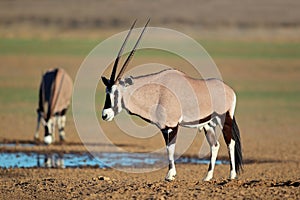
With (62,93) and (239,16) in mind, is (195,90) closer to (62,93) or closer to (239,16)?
(62,93)

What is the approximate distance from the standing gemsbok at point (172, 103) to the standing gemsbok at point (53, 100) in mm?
6547

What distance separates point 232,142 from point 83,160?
197 inches

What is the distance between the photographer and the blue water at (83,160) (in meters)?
15.0

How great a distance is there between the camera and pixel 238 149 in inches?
461

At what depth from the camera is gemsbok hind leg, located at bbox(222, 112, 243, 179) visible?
11438 millimetres

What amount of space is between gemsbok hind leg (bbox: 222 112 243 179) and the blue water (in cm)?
361

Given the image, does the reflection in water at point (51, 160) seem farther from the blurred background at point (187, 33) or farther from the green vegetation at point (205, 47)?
the green vegetation at point (205, 47)

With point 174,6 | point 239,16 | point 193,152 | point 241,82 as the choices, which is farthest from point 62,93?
point 174,6

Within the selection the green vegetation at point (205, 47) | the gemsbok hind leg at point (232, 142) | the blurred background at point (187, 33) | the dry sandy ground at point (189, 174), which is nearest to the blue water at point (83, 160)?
the dry sandy ground at point (189, 174)

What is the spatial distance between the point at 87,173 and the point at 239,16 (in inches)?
2708

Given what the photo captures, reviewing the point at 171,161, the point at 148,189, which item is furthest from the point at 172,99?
the point at 148,189

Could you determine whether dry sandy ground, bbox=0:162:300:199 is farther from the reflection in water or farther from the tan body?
the reflection in water

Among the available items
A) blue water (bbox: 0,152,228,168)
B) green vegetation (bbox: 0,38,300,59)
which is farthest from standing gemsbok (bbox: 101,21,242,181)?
green vegetation (bbox: 0,38,300,59)

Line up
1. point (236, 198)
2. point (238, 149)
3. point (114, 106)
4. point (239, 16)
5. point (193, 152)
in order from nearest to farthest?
point (236, 198) < point (114, 106) < point (238, 149) < point (193, 152) < point (239, 16)
